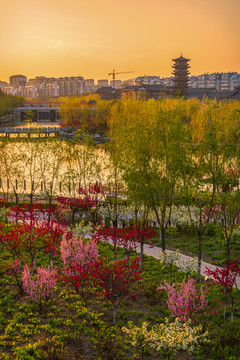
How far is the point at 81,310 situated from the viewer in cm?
859

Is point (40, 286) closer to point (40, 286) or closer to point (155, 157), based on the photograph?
point (40, 286)

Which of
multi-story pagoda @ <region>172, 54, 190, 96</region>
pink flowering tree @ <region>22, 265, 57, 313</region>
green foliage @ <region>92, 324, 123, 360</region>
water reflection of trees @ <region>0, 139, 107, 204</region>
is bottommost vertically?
green foliage @ <region>92, 324, 123, 360</region>

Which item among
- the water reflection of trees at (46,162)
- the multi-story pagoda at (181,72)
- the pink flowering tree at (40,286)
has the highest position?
the multi-story pagoda at (181,72)

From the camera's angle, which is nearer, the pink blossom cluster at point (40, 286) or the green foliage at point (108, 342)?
the green foliage at point (108, 342)

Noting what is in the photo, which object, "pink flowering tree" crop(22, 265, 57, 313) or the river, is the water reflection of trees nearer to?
the river

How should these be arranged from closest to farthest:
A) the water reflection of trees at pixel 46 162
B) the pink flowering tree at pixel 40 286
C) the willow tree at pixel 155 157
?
the pink flowering tree at pixel 40 286 → the willow tree at pixel 155 157 → the water reflection of trees at pixel 46 162

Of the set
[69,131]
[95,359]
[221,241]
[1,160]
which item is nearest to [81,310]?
[95,359]

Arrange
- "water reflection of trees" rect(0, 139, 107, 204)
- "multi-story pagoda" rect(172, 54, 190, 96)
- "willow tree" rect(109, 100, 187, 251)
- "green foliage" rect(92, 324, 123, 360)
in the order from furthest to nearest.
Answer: "multi-story pagoda" rect(172, 54, 190, 96) → "water reflection of trees" rect(0, 139, 107, 204) → "willow tree" rect(109, 100, 187, 251) → "green foliage" rect(92, 324, 123, 360)

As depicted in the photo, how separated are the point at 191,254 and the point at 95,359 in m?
6.67

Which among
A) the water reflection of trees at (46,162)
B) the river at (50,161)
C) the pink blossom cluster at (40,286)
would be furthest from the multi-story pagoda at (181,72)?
the pink blossom cluster at (40,286)

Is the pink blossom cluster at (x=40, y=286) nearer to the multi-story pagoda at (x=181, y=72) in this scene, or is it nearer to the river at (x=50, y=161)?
the river at (x=50, y=161)

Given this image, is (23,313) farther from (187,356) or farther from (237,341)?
(237,341)

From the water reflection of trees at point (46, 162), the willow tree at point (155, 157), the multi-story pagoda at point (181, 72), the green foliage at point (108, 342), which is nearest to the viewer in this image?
the green foliage at point (108, 342)

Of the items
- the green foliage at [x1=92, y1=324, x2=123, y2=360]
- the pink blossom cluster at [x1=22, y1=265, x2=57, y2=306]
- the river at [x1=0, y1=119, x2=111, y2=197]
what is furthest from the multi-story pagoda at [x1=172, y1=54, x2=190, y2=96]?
the green foliage at [x1=92, y1=324, x2=123, y2=360]
